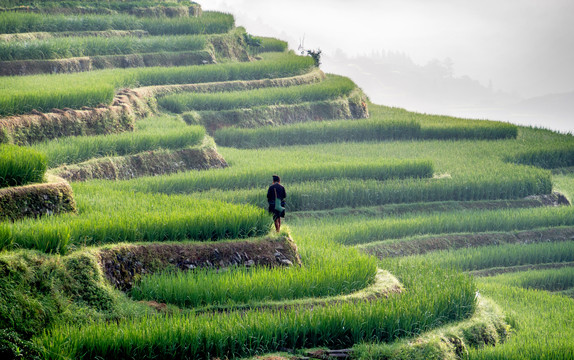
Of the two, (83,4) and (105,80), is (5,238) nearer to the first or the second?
(105,80)

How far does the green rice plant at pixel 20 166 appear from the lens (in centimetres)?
1002

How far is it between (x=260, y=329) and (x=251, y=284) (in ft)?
4.04

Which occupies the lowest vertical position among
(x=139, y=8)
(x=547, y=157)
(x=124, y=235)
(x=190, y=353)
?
(x=190, y=353)

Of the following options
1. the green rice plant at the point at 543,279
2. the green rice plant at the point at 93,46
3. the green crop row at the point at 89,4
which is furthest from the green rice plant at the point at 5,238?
the green crop row at the point at 89,4

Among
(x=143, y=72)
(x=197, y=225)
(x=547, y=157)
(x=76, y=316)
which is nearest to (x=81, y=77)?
Answer: (x=143, y=72)

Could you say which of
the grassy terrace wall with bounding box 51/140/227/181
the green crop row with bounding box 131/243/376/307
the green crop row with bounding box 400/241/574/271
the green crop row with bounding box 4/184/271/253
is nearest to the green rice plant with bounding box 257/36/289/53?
the grassy terrace wall with bounding box 51/140/227/181

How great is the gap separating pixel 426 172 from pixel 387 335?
10.2m

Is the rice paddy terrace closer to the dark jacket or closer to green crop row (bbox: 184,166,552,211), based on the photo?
green crop row (bbox: 184,166,552,211)

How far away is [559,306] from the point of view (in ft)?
41.2

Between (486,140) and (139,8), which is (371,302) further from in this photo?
(139,8)

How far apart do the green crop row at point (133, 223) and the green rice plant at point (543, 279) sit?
6.08 metres

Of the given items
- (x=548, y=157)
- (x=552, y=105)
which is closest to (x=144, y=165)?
(x=548, y=157)

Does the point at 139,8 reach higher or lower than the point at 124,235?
higher

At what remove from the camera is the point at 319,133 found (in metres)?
23.0
